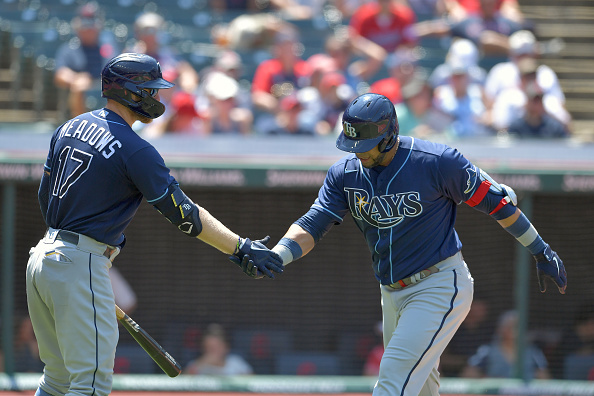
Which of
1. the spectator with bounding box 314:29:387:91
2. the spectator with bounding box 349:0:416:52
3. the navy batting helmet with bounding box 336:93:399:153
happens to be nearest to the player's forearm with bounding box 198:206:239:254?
the navy batting helmet with bounding box 336:93:399:153

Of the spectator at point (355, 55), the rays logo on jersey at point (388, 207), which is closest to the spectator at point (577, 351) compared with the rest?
the spectator at point (355, 55)

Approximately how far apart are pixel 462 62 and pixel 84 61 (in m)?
3.75

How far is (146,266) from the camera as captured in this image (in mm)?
7586

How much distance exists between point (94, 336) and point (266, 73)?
4.94 m

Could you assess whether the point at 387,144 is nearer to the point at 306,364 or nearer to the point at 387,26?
the point at 306,364

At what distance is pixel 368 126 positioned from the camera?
157 inches

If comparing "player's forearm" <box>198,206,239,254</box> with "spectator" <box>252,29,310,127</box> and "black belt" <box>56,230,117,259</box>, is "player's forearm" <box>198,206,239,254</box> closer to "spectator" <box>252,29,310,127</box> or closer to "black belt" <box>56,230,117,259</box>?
"black belt" <box>56,230,117,259</box>

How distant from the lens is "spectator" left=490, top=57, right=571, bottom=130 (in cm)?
770

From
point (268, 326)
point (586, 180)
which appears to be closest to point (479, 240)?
point (586, 180)

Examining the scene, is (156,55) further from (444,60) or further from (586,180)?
(586,180)

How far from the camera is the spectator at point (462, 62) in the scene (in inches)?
329

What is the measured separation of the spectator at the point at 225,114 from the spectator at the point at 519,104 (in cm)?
228

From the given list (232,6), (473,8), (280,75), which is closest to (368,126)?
(280,75)

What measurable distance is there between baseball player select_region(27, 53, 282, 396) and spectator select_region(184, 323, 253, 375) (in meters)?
3.15
